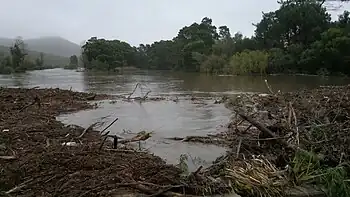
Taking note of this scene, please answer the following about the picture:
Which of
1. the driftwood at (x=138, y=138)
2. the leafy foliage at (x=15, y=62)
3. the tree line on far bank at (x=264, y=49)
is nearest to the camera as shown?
the driftwood at (x=138, y=138)

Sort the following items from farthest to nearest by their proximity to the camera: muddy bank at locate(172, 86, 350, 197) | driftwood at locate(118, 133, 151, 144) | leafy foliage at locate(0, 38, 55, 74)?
leafy foliage at locate(0, 38, 55, 74), driftwood at locate(118, 133, 151, 144), muddy bank at locate(172, 86, 350, 197)

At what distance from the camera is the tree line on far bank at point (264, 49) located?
5038 centimetres

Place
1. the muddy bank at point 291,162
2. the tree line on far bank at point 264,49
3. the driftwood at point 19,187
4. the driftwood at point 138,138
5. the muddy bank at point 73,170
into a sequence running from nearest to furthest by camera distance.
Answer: the driftwood at point 19,187 < the muddy bank at point 73,170 < the muddy bank at point 291,162 < the driftwood at point 138,138 < the tree line on far bank at point 264,49

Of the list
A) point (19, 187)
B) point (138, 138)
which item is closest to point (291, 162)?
point (19, 187)

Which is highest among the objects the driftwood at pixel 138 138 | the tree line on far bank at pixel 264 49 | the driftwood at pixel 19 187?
the tree line on far bank at pixel 264 49

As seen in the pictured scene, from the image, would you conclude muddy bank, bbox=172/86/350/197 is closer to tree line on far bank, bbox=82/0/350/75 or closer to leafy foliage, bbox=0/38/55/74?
tree line on far bank, bbox=82/0/350/75

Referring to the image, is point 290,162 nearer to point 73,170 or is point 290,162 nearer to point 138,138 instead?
point 73,170

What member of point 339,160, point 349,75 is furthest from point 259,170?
point 349,75

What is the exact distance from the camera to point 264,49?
217 ft

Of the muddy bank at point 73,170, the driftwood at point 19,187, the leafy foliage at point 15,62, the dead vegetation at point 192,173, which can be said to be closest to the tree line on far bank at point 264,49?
the leafy foliage at point 15,62

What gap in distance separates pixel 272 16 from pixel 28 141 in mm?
65654

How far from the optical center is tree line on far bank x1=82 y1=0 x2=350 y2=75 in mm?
50375

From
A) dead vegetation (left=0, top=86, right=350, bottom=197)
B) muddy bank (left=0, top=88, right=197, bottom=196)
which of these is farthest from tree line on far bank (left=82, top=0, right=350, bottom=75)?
muddy bank (left=0, top=88, right=197, bottom=196)

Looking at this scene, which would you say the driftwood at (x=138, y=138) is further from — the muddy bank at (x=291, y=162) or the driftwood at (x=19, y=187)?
the driftwood at (x=19, y=187)
